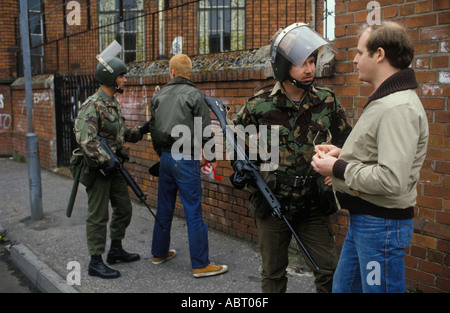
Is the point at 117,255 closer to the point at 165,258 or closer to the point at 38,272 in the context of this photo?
the point at 165,258

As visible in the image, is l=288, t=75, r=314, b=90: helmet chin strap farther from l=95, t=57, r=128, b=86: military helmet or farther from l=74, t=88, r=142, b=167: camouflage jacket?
l=95, t=57, r=128, b=86: military helmet

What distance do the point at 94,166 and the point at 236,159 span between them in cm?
156

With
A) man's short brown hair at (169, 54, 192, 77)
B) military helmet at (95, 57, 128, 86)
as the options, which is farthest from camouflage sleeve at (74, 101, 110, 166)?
man's short brown hair at (169, 54, 192, 77)

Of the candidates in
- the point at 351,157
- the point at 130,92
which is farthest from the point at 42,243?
the point at 351,157

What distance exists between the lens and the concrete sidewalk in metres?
3.90

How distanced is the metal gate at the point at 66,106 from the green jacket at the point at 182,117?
4954 millimetres

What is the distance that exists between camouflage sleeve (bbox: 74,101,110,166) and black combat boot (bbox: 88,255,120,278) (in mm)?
935

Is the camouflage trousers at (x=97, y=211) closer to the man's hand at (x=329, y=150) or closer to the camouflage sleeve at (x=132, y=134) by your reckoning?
the camouflage sleeve at (x=132, y=134)

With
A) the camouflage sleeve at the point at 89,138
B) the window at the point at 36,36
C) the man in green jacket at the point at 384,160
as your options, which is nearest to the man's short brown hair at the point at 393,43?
the man in green jacket at the point at 384,160

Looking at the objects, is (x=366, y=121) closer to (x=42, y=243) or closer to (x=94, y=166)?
(x=94, y=166)

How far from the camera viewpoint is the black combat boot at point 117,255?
4438 millimetres

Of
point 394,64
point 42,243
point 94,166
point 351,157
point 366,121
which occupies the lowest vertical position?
point 42,243

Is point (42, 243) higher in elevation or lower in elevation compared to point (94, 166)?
lower

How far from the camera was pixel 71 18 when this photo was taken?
1238 cm
